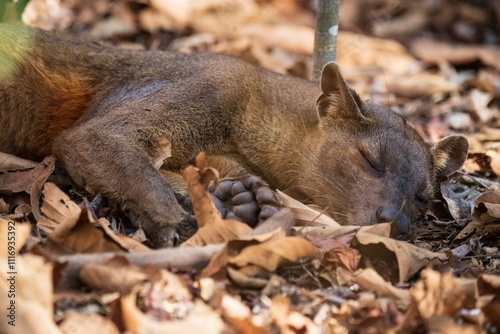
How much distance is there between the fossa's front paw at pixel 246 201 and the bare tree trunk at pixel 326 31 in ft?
5.89

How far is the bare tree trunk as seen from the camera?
5832 millimetres

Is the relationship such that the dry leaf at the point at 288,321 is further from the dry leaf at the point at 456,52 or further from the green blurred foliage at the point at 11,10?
the dry leaf at the point at 456,52

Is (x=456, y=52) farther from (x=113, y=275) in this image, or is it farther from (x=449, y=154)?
(x=113, y=275)

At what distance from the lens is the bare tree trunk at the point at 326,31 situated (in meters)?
5.83

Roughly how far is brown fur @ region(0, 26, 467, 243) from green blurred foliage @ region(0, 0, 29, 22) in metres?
0.19

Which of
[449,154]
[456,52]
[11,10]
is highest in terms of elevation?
[11,10]

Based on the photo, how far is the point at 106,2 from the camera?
29.9 ft

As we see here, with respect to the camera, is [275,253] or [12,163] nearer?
[275,253]

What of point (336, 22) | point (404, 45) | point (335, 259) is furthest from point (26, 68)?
point (404, 45)

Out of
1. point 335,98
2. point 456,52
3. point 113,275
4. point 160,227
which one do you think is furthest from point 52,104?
point 456,52

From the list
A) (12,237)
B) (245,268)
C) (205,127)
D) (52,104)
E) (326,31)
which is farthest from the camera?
(326,31)

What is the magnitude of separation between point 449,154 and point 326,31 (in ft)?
4.62

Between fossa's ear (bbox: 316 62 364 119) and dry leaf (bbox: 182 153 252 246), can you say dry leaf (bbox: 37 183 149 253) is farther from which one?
fossa's ear (bbox: 316 62 364 119)

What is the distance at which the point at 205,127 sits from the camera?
5082 mm
